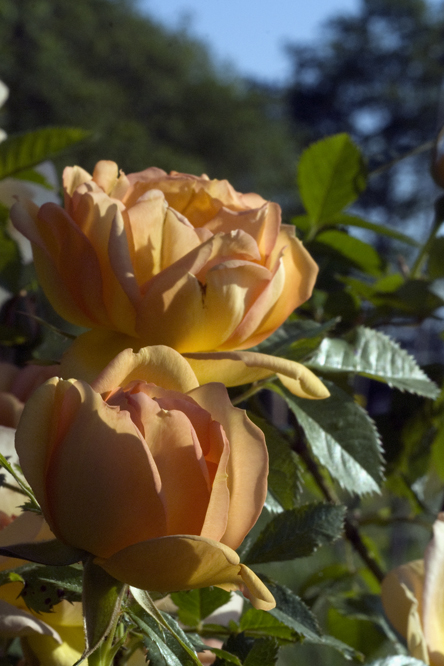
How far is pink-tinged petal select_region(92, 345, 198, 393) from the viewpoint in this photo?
0.19 metres

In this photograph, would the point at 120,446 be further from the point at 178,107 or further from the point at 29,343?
the point at 178,107

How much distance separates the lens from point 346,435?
324 millimetres

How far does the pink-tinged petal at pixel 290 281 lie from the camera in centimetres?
27

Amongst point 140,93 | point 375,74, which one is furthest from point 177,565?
point 375,74

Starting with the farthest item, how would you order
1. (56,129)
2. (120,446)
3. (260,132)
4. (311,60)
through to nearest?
(311,60), (260,132), (56,129), (120,446)

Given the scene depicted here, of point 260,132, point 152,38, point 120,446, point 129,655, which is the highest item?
point 152,38

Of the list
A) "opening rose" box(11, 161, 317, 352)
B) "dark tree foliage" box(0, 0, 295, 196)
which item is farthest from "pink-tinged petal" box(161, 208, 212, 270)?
"dark tree foliage" box(0, 0, 295, 196)

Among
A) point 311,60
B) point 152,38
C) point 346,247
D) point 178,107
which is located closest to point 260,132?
point 178,107

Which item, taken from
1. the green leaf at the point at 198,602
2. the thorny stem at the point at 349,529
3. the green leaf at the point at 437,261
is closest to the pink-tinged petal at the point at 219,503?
the green leaf at the point at 198,602

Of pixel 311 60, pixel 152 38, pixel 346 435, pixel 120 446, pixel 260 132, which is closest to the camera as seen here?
pixel 120 446

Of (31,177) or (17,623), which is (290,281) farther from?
(31,177)

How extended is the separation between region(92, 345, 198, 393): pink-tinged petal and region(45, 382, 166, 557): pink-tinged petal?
0.01m

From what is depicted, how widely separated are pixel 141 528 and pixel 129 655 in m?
0.10

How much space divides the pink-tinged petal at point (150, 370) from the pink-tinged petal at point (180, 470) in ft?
0.06
